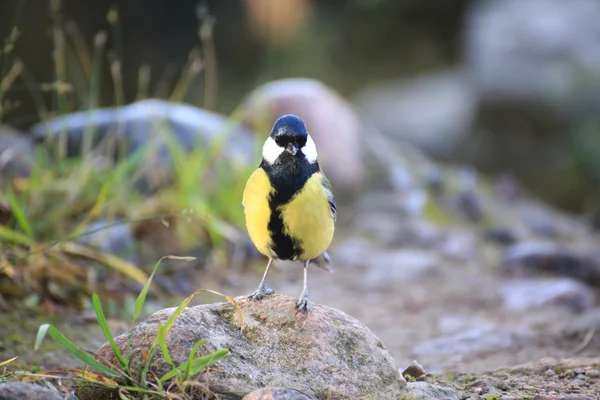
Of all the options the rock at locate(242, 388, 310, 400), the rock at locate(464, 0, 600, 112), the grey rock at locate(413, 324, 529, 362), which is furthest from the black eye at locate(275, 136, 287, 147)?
the rock at locate(464, 0, 600, 112)

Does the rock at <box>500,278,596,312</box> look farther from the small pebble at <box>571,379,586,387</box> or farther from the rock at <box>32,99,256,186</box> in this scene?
the rock at <box>32,99,256,186</box>

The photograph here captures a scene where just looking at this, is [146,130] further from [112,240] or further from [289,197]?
[289,197]

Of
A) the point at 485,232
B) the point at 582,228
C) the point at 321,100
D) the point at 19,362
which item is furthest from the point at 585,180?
the point at 19,362

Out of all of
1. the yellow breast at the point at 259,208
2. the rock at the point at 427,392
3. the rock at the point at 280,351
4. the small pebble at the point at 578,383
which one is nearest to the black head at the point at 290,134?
the yellow breast at the point at 259,208

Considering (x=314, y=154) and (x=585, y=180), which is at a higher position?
(x=585, y=180)

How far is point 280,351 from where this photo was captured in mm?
2695

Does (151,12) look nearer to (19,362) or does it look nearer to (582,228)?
(582,228)

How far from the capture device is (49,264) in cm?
421

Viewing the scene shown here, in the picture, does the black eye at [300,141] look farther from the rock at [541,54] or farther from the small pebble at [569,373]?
the rock at [541,54]

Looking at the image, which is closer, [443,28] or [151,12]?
[151,12]

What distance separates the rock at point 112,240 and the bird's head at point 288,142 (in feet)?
7.06

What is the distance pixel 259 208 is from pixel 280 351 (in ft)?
1.76

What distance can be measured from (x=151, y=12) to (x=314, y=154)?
35.3 ft

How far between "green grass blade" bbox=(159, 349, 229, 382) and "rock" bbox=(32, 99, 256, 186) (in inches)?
129
